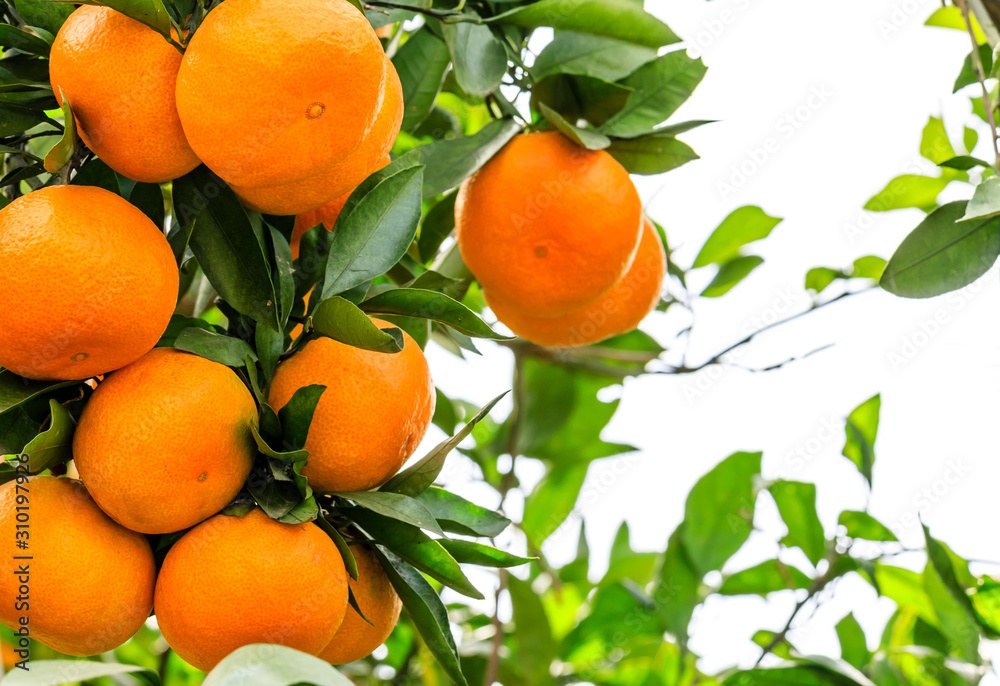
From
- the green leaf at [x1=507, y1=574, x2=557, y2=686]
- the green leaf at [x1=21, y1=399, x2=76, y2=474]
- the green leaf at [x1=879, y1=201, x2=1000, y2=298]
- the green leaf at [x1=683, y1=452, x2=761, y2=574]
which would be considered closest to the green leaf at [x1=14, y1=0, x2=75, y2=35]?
the green leaf at [x1=21, y1=399, x2=76, y2=474]

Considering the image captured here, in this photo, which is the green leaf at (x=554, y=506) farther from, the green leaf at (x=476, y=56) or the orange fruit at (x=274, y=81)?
the orange fruit at (x=274, y=81)

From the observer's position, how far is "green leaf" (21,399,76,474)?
2.06ft

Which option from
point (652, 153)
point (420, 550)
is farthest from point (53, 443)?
point (652, 153)

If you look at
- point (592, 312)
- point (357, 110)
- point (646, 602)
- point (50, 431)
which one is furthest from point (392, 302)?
point (646, 602)

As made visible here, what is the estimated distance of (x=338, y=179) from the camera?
0.72m

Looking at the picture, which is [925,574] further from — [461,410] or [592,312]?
[461,410]

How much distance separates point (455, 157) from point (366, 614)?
1.68 ft

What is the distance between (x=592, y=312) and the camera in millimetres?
1131

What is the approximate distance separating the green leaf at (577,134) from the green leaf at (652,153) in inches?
3.7

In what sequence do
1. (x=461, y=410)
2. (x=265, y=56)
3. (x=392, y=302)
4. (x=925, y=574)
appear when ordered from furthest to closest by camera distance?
(x=461, y=410)
(x=925, y=574)
(x=392, y=302)
(x=265, y=56)

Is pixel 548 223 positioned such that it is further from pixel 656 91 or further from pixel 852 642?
pixel 852 642

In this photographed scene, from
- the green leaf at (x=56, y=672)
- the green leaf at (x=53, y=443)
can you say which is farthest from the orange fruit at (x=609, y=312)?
the green leaf at (x=56, y=672)

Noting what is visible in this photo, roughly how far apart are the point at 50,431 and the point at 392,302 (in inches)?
11.1

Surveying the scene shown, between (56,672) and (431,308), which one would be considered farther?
(431,308)
